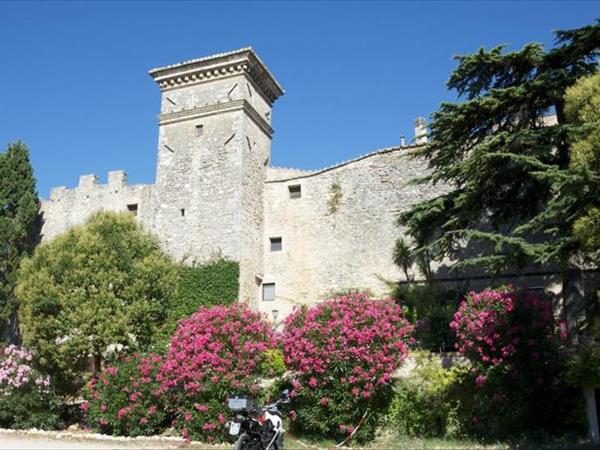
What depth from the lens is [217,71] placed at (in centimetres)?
2116

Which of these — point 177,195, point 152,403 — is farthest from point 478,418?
point 177,195

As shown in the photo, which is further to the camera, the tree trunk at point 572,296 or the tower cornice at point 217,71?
the tower cornice at point 217,71

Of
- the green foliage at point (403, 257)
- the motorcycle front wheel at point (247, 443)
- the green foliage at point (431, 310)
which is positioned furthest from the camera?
the green foliage at point (403, 257)

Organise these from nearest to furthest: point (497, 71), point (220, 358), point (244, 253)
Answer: point (220, 358) → point (497, 71) → point (244, 253)

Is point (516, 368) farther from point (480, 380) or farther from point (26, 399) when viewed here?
point (26, 399)

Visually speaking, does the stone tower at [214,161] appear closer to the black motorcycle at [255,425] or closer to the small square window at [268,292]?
the small square window at [268,292]

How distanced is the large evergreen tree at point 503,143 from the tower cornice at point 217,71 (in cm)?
837

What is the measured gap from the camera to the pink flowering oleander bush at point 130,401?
12.8 meters

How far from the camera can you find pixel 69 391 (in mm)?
15367

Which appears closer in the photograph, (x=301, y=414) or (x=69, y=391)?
(x=301, y=414)

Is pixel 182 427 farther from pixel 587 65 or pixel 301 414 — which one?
pixel 587 65

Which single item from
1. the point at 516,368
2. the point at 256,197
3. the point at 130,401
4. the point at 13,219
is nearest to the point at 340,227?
the point at 256,197

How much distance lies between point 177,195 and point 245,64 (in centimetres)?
541

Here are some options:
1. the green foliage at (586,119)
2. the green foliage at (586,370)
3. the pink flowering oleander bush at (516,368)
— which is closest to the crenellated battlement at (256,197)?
the pink flowering oleander bush at (516,368)
